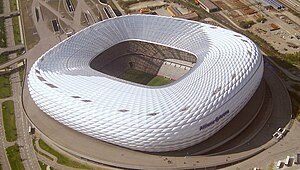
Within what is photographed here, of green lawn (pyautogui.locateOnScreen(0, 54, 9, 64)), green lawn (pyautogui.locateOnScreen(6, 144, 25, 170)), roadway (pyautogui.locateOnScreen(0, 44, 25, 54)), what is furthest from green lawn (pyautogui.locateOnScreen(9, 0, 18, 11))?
green lawn (pyautogui.locateOnScreen(6, 144, 25, 170))

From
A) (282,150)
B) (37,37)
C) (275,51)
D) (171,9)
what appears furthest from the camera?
(171,9)

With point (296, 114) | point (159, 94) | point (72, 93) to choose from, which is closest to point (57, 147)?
point (72, 93)

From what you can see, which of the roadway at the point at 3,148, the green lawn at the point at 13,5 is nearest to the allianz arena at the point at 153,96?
the roadway at the point at 3,148

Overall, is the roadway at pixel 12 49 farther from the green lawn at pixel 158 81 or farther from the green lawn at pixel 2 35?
the green lawn at pixel 158 81

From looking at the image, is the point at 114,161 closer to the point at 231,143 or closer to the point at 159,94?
the point at 159,94

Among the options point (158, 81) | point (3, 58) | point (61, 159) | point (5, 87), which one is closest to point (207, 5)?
point (158, 81)

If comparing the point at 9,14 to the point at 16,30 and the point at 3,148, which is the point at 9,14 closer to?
the point at 16,30

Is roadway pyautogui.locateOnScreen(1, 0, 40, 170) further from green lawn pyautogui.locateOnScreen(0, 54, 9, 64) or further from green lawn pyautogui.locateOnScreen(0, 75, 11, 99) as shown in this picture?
green lawn pyautogui.locateOnScreen(0, 54, 9, 64)
